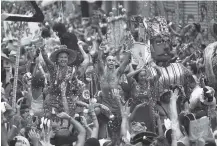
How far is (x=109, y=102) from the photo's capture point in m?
11.3

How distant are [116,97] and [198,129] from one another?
121 inches

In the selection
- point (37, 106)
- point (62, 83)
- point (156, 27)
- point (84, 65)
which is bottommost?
point (37, 106)

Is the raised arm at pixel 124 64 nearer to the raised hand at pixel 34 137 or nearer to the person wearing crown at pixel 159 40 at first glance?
the person wearing crown at pixel 159 40

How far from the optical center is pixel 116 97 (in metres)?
11.1

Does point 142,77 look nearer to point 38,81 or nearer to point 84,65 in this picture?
point 84,65

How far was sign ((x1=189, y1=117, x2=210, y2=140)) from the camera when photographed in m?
8.17

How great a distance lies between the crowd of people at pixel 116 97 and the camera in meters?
8.23

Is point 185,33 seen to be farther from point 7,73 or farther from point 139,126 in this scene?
point 139,126

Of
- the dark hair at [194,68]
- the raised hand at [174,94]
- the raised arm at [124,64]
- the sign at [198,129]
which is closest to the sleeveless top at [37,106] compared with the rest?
the raised arm at [124,64]

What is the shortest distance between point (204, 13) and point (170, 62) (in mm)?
7658

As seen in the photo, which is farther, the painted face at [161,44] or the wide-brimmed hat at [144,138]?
the painted face at [161,44]

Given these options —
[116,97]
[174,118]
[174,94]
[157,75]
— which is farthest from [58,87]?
[174,118]

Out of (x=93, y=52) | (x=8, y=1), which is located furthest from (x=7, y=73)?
(x=8, y=1)

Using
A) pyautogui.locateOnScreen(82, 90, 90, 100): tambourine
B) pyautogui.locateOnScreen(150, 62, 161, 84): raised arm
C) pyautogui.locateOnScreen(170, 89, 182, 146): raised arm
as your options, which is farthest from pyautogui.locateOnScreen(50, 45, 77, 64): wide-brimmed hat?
pyautogui.locateOnScreen(170, 89, 182, 146): raised arm
